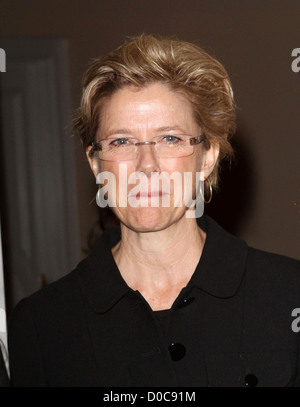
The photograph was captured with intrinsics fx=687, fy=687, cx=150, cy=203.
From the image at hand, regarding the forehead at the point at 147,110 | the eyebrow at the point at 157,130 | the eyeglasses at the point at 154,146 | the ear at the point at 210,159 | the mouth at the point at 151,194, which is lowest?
the mouth at the point at 151,194

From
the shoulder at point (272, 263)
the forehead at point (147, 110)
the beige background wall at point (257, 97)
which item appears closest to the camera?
the forehead at point (147, 110)

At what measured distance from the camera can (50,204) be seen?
259 centimetres

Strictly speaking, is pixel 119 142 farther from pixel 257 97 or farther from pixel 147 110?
pixel 257 97

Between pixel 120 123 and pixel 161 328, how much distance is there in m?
0.34

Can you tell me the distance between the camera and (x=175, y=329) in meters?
1.12

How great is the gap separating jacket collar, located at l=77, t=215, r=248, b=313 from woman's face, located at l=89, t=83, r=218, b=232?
113 millimetres

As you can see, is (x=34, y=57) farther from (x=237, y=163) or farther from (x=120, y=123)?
(x=120, y=123)

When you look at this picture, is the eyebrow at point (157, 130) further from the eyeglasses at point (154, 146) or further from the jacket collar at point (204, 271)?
the jacket collar at point (204, 271)

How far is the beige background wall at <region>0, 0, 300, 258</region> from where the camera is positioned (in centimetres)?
180

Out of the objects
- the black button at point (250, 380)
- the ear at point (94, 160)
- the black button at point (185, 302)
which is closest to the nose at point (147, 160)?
the ear at point (94, 160)

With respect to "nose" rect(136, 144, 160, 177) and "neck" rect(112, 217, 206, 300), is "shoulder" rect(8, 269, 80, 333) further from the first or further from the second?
"nose" rect(136, 144, 160, 177)

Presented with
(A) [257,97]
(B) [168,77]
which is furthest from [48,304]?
(A) [257,97]

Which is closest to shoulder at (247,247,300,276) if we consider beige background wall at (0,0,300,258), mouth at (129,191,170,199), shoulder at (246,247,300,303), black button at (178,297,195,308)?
shoulder at (246,247,300,303)

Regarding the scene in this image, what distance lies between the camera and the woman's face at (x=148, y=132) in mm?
1050
